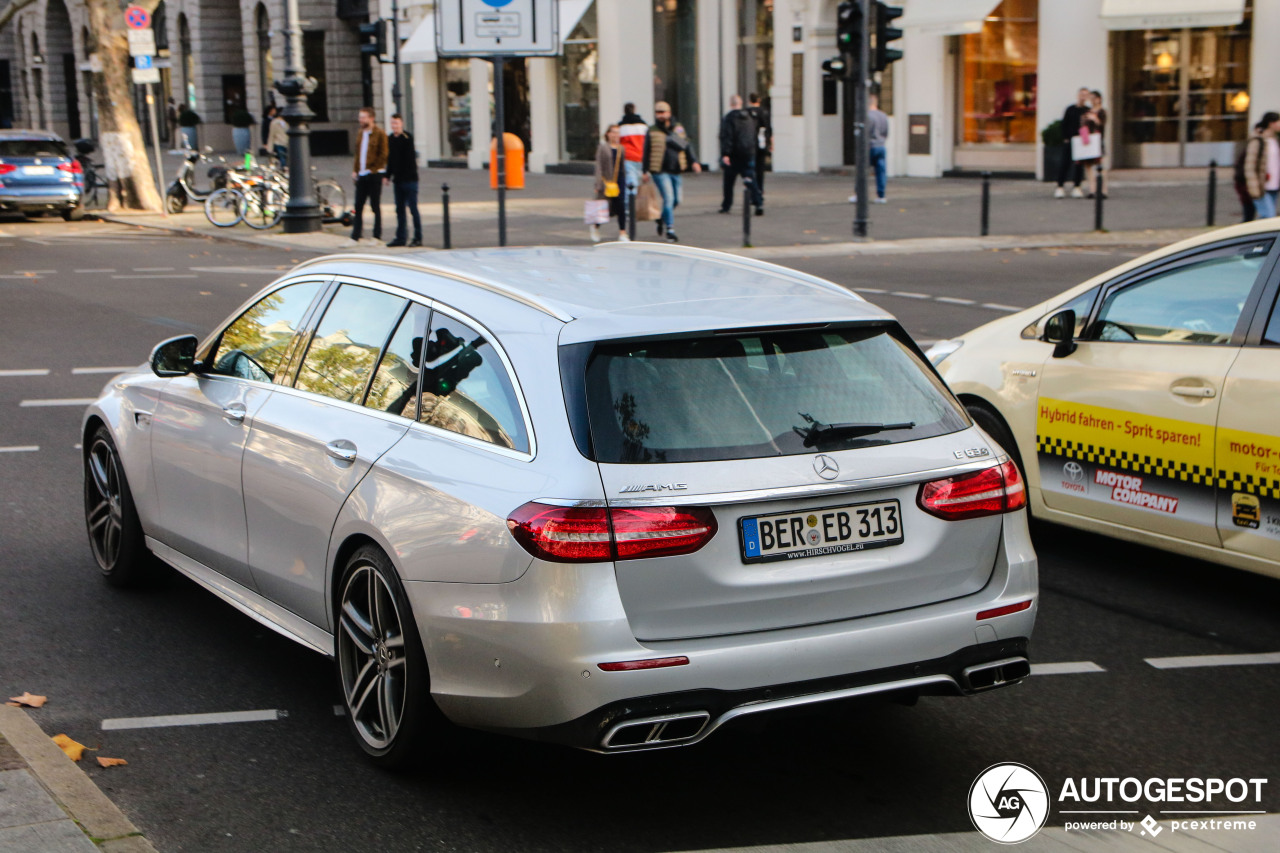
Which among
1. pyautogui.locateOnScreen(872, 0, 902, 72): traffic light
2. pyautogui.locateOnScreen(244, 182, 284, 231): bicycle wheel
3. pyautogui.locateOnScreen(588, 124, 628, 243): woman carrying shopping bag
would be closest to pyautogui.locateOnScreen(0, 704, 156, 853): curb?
pyautogui.locateOnScreen(588, 124, 628, 243): woman carrying shopping bag

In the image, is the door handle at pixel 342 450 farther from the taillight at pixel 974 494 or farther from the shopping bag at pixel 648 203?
the shopping bag at pixel 648 203

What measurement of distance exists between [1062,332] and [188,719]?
3.77 m

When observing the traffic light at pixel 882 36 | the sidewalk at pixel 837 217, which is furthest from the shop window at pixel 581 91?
the traffic light at pixel 882 36

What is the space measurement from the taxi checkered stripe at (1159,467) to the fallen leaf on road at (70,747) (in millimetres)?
4004

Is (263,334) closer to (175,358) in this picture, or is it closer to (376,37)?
(175,358)

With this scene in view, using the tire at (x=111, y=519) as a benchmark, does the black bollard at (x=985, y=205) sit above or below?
above

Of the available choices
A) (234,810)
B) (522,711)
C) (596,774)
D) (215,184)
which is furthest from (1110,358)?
(215,184)

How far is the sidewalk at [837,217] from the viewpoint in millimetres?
22094

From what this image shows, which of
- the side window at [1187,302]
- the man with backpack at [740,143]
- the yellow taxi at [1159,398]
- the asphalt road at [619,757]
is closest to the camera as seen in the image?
the asphalt road at [619,757]

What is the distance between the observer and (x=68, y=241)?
83.1ft

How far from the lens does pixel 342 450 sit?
4.56 m

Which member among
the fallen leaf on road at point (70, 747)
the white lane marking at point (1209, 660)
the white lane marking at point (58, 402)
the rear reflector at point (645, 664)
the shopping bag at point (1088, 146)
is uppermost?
the shopping bag at point (1088, 146)

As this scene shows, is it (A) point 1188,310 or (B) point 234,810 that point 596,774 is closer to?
(B) point 234,810

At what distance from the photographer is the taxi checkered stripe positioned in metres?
5.71
